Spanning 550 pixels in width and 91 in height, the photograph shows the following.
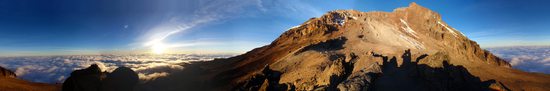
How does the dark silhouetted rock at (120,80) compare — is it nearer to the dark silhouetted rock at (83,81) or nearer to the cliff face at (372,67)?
the dark silhouetted rock at (83,81)

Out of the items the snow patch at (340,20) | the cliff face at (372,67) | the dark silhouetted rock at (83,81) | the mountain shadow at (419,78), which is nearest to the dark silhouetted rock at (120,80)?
the dark silhouetted rock at (83,81)

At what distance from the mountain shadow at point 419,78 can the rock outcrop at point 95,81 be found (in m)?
38.2

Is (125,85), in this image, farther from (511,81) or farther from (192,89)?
(511,81)

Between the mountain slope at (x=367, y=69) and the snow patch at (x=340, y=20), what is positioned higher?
the snow patch at (x=340, y=20)

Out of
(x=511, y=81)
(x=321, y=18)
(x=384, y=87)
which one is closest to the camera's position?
(x=384, y=87)

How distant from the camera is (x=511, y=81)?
235 feet

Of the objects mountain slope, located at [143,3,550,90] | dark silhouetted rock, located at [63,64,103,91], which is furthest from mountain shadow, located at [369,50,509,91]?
dark silhouetted rock, located at [63,64,103,91]

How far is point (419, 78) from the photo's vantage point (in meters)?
48.6

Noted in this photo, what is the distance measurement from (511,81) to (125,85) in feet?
248

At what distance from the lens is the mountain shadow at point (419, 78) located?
45375mm

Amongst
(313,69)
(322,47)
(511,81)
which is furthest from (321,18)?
(313,69)

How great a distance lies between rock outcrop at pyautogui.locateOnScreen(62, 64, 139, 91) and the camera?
157 ft

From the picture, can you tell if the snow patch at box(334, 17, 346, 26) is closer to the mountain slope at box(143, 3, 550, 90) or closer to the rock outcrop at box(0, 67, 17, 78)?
the mountain slope at box(143, 3, 550, 90)

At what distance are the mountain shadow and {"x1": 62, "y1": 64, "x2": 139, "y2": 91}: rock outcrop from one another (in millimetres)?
38185
